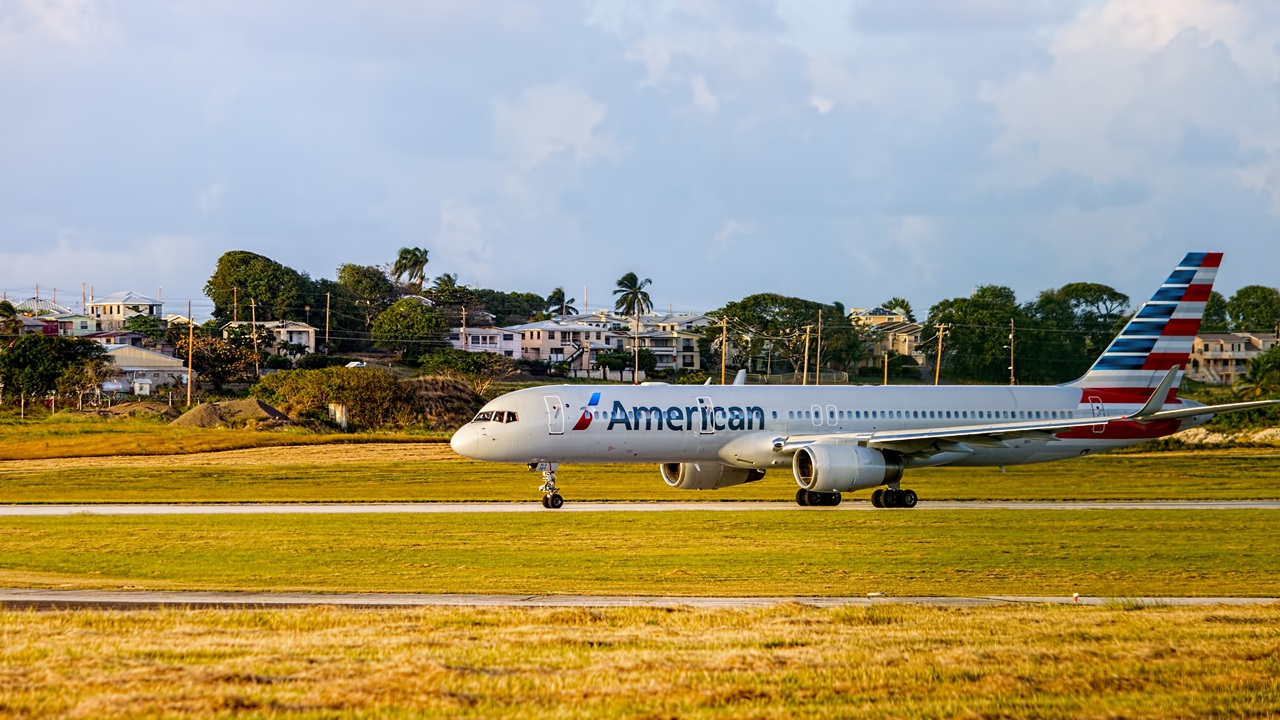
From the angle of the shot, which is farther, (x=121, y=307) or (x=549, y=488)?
(x=121, y=307)

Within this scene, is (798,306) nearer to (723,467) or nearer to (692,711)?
(723,467)

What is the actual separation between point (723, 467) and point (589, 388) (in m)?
6.03

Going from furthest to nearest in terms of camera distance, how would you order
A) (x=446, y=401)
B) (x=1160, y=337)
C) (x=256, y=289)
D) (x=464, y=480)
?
(x=256, y=289) < (x=446, y=401) < (x=464, y=480) < (x=1160, y=337)

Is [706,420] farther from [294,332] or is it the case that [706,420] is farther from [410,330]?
[294,332]

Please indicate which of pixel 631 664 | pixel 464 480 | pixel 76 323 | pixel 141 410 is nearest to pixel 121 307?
pixel 76 323

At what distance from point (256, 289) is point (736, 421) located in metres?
116

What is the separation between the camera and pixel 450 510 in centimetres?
4094

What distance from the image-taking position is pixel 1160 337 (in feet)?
169

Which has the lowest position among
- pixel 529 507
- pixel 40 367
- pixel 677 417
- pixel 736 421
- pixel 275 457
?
pixel 529 507

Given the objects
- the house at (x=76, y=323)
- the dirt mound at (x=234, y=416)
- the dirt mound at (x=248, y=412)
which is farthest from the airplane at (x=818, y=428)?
the house at (x=76, y=323)

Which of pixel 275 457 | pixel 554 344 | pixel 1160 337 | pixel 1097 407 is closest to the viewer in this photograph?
pixel 1097 407

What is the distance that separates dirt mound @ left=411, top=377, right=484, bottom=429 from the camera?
283 ft

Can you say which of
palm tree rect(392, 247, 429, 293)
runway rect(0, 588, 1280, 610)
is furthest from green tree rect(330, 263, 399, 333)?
runway rect(0, 588, 1280, 610)

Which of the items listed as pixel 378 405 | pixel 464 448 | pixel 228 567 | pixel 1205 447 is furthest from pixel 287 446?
pixel 1205 447
